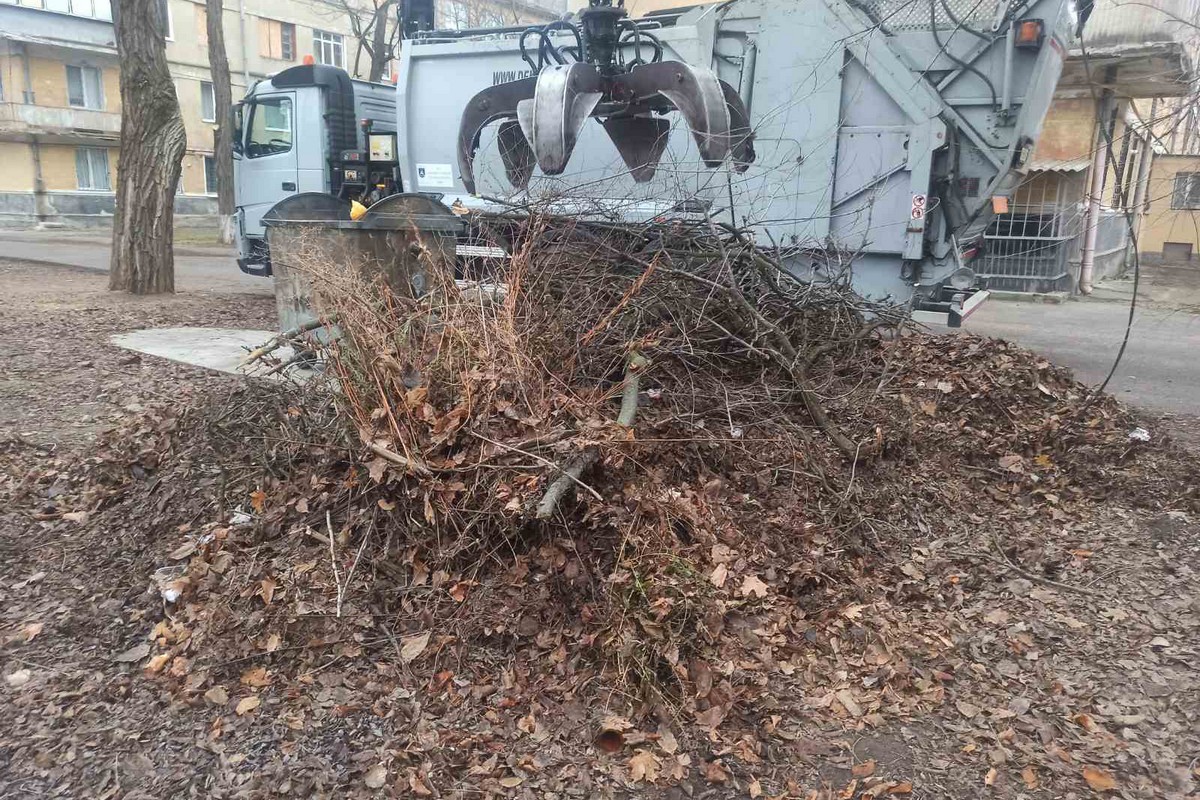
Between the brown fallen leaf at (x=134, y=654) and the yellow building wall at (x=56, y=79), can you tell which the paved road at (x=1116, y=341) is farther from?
the yellow building wall at (x=56, y=79)

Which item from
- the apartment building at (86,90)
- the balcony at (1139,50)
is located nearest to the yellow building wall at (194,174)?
the apartment building at (86,90)

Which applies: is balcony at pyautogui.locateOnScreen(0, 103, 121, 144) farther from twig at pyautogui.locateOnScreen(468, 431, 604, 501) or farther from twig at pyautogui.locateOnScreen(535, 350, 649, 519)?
twig at pyautogui.locateOnScreen(468, 431, 604, 501)

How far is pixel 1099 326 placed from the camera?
12.4m

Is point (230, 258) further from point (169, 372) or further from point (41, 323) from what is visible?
point (169, 372)

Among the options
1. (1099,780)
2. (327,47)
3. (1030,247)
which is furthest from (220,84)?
(327,47)

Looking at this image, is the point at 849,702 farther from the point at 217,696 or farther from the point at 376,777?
the point at 217,696

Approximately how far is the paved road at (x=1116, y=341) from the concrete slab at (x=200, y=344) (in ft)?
25.2

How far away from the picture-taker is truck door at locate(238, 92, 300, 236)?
12.1 m

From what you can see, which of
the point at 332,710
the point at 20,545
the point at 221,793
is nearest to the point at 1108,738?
the point at 332,710

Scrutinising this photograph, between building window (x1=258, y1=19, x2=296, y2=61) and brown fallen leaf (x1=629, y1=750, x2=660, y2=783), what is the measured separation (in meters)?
37.5

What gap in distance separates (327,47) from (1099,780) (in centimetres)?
4094

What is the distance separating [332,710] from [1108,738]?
2.78m

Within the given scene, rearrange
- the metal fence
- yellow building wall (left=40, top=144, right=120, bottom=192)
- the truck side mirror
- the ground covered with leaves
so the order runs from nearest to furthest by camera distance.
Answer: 1. the ground covered with leaves
2. the truck side mirror
3. the metal fence
4. yellow building wall (left=40, top=144, right=120, bottom=192)

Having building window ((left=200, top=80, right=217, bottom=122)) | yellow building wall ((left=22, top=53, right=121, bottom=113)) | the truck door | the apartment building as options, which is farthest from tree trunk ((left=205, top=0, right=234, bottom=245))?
building window ((left=200, top=80, right=217, bottom=122))
